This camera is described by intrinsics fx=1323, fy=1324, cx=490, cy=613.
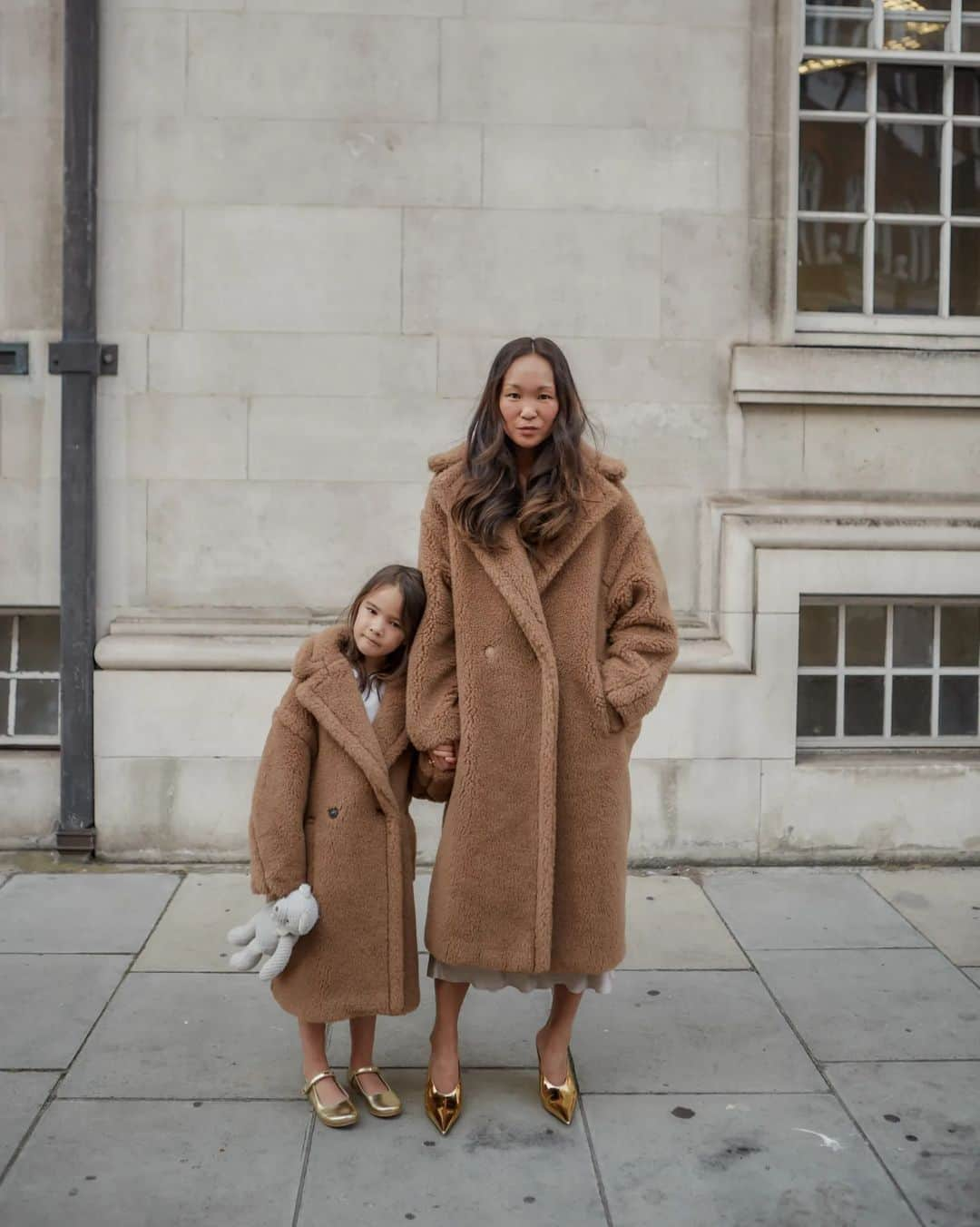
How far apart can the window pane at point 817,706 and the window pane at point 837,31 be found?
2.98 meters

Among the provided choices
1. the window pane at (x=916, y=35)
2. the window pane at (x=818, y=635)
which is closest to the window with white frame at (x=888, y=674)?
the window pane at (x=818, y=635)

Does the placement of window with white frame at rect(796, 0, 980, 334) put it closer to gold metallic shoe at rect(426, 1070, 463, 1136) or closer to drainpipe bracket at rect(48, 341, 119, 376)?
drainpipe bracket at rect(48, 341, 119, 376)

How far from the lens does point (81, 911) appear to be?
5281 millimetres

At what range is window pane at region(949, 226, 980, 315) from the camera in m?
6.34

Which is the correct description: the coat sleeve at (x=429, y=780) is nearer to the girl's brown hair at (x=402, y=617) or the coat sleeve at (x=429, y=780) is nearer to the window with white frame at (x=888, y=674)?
the girl's brown hair at (x=402, y=617)

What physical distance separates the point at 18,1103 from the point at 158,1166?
22.2 inches

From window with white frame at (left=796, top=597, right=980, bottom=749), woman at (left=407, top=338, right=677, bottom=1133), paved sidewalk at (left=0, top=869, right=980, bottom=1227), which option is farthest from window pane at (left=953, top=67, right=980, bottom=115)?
woman at (left=407, top=338, right=677, bottom=1133)

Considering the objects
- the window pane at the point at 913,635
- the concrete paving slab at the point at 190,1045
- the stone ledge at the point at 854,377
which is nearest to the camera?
the concrete paving slab at the point at 190,1045

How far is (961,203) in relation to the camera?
6.36 meters

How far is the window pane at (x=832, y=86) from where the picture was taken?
20.3 ft

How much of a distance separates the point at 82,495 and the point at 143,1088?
9.59 feet

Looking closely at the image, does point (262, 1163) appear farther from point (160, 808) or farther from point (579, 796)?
point (160, 808)

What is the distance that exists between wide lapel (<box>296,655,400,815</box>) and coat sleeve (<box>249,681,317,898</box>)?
0.06m

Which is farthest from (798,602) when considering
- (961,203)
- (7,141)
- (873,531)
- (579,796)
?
(7,141)
